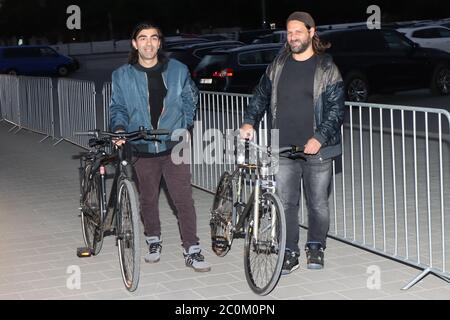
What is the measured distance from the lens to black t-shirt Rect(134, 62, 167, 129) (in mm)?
6590

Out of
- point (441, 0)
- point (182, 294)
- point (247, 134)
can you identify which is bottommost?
point (182, 294)

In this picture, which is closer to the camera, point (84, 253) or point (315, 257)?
point (315, 257)

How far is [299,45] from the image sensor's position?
6.16 m

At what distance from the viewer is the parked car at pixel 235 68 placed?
2011 centimetres

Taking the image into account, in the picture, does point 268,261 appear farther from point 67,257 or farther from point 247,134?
point 67,257

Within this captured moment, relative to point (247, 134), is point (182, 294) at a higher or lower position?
lower

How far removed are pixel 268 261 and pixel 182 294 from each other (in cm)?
62

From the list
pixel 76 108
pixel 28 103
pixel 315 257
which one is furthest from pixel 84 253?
pixel 28 103

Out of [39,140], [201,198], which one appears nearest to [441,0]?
[39,140]

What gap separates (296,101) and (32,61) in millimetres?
32785

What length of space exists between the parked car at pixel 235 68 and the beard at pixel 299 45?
1375 centimetres

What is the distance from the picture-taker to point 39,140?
51.4 ft

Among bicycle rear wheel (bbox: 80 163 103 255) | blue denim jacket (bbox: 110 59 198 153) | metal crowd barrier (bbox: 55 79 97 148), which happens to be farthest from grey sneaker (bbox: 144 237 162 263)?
metal crowd barrier (bbox: 55 79 97 148)

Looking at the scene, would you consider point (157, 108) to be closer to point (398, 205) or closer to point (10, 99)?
point (398, 205)
